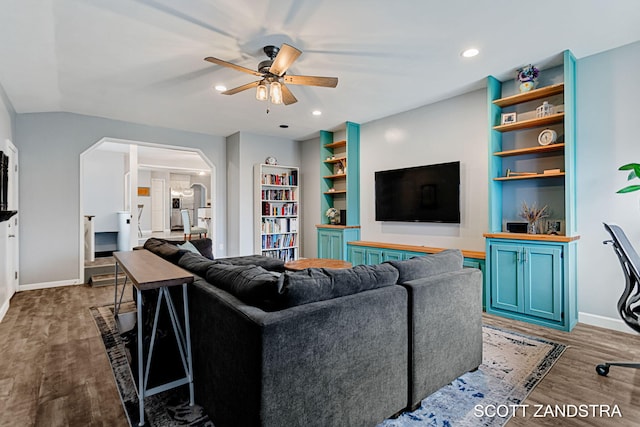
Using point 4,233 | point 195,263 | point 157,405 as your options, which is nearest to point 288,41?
point 195,263

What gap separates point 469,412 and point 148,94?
4497 mm

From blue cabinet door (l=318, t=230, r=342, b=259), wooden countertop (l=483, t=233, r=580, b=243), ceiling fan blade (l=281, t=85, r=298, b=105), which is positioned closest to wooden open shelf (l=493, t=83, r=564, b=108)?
wooden countertop (l=483, t=233, r=580, b=243)

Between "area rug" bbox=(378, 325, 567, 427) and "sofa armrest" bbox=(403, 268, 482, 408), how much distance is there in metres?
0.07

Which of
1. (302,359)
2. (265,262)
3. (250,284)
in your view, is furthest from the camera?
(265,262)

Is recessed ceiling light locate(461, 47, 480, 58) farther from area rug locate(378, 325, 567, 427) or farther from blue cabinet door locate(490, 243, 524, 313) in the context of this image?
area rug locate(378, 325, 567, 427)

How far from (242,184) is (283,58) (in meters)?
3.57

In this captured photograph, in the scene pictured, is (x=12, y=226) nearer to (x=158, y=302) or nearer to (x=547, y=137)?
(x=158, y=302)

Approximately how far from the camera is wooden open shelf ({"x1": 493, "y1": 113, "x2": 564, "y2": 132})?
315cm

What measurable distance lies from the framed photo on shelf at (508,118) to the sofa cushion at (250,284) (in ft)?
10.6

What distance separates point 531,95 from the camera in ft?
11.0

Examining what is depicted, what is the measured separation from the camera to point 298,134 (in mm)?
6164

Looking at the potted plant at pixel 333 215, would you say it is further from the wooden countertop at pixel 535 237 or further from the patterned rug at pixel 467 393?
the patterned rug at pixel 467 393

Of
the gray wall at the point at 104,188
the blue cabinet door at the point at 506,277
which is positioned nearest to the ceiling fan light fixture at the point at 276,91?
the blue cabinet door at the point at 506,277

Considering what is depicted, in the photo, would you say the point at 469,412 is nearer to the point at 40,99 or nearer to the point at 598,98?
the point at 598,98
